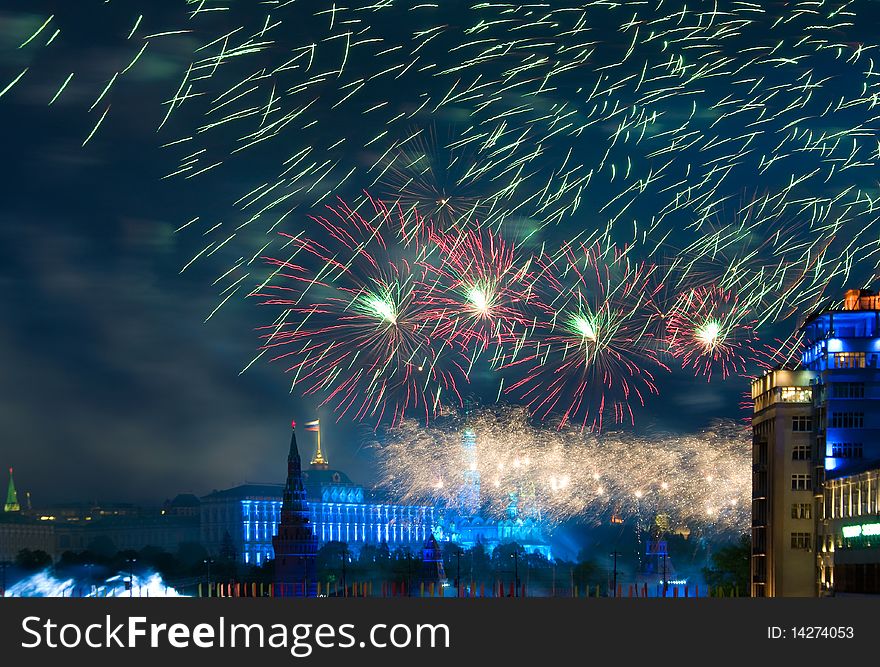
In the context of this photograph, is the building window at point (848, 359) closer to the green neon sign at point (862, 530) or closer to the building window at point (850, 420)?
the building window at point (850, 420)

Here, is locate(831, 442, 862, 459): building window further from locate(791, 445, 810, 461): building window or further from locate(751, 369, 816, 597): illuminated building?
locate(791, 445, 810, 461): building window

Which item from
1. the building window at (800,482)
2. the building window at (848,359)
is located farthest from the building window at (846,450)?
the building window at (848,359)

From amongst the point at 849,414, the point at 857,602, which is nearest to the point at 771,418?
the point at 849,414

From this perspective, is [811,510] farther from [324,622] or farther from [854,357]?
[324,622]

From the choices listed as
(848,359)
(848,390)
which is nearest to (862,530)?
(848,390)

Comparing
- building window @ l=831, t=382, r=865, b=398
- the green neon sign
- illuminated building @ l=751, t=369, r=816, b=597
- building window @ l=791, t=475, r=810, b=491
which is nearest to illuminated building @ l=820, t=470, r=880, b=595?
the green neon sign

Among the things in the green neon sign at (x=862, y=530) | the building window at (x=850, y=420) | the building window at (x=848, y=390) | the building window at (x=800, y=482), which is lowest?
the green neon sign at (x=862, y=530)
